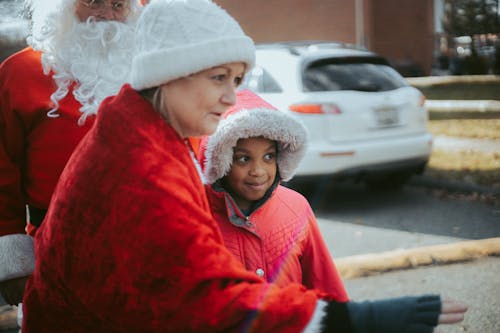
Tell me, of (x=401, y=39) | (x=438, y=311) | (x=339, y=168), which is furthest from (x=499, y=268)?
(x=401, y=39)

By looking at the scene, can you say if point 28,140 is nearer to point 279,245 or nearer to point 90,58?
point 90,58

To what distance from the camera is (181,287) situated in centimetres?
122

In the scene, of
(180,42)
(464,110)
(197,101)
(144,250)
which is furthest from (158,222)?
(464,110)

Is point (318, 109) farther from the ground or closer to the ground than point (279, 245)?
closer to the ground

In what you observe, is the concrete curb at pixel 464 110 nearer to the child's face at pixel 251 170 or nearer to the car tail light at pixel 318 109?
the car tail light at pixel 318 109

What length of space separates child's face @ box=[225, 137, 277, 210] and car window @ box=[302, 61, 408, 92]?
4307mm

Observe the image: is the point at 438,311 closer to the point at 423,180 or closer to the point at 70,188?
the point at 70,188

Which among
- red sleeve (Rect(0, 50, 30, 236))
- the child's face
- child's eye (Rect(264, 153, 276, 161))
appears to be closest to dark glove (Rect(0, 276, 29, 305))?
red sleeve (Rect(0, 50, 30, 236))

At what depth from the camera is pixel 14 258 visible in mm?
2131

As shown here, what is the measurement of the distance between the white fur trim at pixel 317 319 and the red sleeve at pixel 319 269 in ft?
2.83

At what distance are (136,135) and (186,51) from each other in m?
0.24

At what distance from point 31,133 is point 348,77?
5062 mm

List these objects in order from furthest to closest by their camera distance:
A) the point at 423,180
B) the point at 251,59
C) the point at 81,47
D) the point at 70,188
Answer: the point at 423,180 → the point at 81,47 → the point at 251,59 → the point at 70,188

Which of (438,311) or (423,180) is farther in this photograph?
(423,180)
